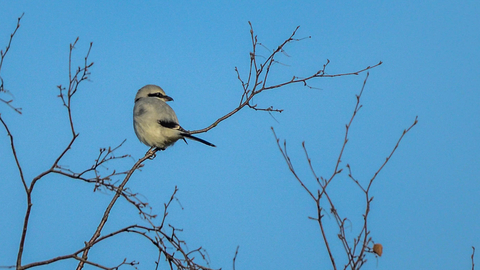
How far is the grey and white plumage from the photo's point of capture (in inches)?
280

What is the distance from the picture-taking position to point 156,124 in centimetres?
714

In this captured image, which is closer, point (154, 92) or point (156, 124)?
point (156, 124)

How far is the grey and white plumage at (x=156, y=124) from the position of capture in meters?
7.11

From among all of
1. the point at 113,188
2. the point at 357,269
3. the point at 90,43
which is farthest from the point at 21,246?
the point at 357,269

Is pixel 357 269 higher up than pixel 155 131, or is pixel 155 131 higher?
pixel 155 131

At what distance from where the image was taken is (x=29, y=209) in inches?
124

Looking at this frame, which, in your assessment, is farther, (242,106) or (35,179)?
(242,106)

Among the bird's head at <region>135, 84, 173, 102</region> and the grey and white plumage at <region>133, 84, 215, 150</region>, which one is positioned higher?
the bird's head at <region>135, 84, 173, 102</region>

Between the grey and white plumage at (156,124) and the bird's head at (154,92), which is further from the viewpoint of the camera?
the bird's head at (154,92)

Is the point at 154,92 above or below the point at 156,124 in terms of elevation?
above

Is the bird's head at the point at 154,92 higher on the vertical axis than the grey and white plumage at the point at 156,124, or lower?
higher

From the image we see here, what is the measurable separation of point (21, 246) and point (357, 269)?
1910 mm

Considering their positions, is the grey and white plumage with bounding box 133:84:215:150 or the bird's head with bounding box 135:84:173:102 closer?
the grey and white plumage with bounding box 133:84:215:150

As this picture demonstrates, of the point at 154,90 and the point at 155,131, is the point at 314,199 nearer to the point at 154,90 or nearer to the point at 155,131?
the point at 155,131
